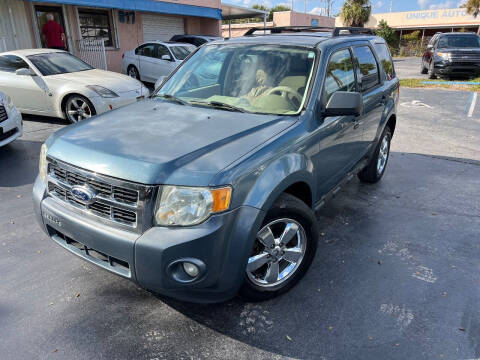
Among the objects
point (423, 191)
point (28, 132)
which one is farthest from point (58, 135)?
point (28, 132)

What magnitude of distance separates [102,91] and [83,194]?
5531mm

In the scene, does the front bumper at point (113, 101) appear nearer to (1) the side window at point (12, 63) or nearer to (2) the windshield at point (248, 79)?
(1) the side window at point (12, 63)

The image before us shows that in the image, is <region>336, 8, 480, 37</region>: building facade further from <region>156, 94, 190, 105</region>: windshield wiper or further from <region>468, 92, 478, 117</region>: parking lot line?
<region>156, 94, 190, 105</region>: windshield wiper

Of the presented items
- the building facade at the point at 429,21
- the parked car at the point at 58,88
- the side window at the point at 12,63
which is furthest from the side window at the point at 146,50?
the building facade at the point at 429,21

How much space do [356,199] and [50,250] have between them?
342 centimetres

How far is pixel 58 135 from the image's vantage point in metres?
2.78

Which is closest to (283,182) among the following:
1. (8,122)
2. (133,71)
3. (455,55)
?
(8,122)

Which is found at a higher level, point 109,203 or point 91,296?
point 109,203

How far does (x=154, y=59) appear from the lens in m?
12.7

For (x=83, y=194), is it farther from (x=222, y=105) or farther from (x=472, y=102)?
(x=472, y=102)

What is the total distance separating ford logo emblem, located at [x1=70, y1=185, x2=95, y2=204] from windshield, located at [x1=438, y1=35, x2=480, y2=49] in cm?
1712

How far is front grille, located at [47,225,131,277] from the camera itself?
2.34m

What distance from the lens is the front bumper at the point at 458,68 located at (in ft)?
49.0

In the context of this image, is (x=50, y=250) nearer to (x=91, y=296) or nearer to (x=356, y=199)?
(x=91, y=296)
